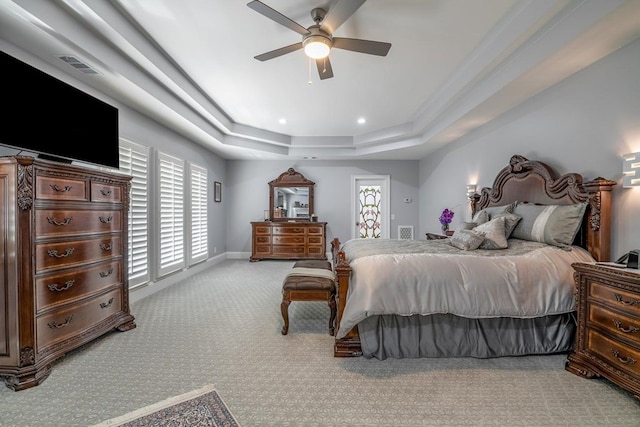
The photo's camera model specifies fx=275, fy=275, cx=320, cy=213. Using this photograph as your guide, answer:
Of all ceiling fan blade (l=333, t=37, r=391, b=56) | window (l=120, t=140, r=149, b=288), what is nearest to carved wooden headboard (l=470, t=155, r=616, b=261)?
ceiling fan blade (l=333, t=37, r=391, b=56)

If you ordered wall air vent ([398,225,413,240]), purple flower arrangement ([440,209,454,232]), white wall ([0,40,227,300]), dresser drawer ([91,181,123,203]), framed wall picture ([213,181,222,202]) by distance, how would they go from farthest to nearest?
wall air vent ([398,225,413,240]) → framed wall picture ([213,181,222,202]) → purple flower arrangement ([440,209,454,232]) → white wall ([0,40,227,300]) → dresser drawer ([91,181,123,203])

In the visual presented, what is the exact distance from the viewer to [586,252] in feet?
7.77

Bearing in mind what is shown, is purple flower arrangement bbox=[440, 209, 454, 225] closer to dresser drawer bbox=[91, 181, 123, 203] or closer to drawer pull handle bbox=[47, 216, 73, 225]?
dresser drawer bbox=[91, 181, 123, 203]

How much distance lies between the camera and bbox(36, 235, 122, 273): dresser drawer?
6.53ft

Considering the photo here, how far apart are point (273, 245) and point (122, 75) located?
4468mm

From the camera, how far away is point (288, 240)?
6527mm

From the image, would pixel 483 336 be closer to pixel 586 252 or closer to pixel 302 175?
pixel 586 252

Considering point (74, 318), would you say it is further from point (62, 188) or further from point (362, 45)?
point (362, 45)

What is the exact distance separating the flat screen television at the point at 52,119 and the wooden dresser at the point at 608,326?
412cm

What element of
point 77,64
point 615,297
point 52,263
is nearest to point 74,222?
point 52,263

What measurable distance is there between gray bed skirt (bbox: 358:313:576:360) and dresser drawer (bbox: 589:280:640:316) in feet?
1.55

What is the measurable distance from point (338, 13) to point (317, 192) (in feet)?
16.6

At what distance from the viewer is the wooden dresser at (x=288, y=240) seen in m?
6.52

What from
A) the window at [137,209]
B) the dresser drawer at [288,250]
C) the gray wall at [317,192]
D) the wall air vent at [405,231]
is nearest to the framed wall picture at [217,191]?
the gray wall at [317,192]
